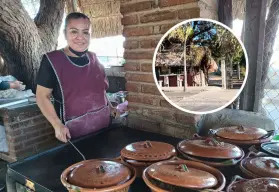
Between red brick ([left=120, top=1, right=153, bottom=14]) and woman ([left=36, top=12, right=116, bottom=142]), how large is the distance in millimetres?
304

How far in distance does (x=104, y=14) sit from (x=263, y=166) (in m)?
4.33

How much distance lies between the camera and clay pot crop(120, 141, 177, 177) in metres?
0.92

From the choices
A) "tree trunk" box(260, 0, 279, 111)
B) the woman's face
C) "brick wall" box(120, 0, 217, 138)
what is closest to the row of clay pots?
"brick wall" box(120, 0, 217, 138)

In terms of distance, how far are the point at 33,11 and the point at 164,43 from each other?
5206 millimetres

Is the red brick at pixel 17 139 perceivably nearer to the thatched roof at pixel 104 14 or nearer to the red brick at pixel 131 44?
the red brick at pixel 131 44

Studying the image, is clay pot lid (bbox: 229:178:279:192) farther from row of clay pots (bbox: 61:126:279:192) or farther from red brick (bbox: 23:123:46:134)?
red brick (bbox: 23:123:46:134)

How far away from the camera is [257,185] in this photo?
2.32 ft

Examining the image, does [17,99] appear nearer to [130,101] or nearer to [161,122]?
[130,101]

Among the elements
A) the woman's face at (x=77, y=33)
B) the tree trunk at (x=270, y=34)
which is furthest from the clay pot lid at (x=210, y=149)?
the tree trunk at (x=270, y=34)

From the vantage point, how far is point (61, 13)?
403cm

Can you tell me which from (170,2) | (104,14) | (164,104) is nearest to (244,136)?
(164,104)

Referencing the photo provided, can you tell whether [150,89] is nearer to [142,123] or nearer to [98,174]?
[142,123]

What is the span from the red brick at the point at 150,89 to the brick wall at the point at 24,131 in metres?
1.33

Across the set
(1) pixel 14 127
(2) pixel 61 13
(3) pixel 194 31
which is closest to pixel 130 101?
(3) pixel 194 31
